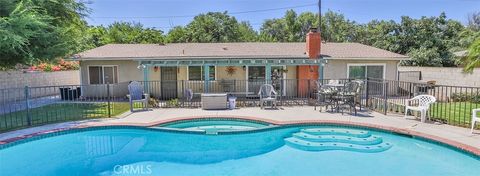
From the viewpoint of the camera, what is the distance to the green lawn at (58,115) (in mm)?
10219

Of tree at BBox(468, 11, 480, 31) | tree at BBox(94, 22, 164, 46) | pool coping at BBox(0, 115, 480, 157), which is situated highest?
tree at BBox(468, 11, 480, 31)

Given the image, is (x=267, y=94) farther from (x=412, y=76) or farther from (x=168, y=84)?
(x=412, y=76)

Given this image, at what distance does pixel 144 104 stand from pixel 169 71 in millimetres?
4481

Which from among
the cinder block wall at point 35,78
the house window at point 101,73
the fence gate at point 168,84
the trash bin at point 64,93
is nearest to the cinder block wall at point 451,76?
the fence gate at point 168,84

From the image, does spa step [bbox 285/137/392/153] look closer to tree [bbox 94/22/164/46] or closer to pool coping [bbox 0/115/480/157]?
pool coping [bbox 0/115/480/157]

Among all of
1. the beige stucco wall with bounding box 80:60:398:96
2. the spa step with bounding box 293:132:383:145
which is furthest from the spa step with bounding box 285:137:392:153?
the beige stucco wall with bounding box 80:60:398:96

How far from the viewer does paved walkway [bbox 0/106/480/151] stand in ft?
27.2

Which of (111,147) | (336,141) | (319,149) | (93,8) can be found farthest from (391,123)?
(93,8)

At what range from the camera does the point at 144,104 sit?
13.8 m

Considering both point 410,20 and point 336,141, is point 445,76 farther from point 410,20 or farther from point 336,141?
point 336,141

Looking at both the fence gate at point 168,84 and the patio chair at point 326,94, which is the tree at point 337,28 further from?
the patio chair at point 326,94

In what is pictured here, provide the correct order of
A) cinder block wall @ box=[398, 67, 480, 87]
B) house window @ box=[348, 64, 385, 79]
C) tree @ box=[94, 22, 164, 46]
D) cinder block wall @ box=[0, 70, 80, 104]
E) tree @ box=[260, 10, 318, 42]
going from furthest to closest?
tree @ box=[260, 10, 318, 42], tree @ box=[94, 22, 164, 46], house window @ box=[348, 64, 385, 79], cinder block wall @ box=[398, 67, 480, 87], cinder block wall @ box=[0, 70, 80, 104]

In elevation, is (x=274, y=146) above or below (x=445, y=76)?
below

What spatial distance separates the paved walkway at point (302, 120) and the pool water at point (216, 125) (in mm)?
455
